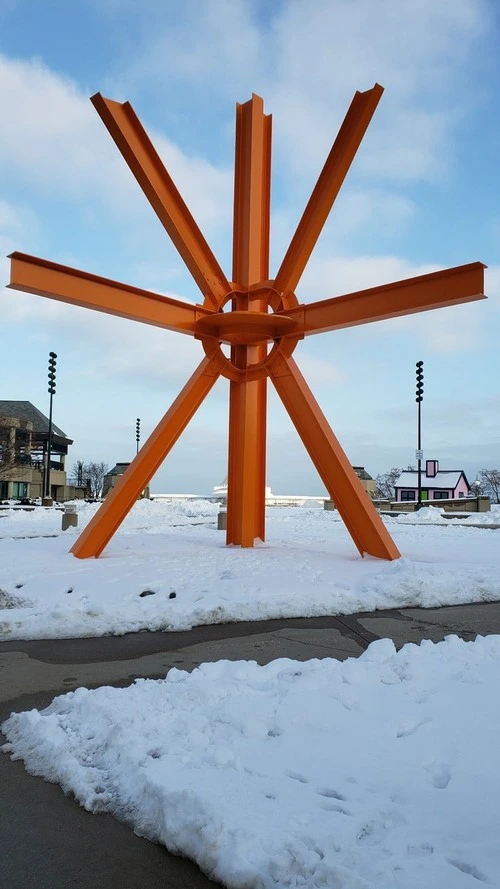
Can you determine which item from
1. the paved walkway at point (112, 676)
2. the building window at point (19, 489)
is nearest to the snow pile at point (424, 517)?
the paved walkway at point (112, 676)

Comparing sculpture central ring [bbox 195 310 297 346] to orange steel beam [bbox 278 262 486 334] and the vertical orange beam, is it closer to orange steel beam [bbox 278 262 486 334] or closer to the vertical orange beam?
orange steel beam [bbox 278 262 486 334]

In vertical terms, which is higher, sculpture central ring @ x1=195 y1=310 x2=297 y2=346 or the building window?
sculpture central ring @ x1=195 y1=310 x2=297 y2=346

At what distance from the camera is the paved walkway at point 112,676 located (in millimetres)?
2705

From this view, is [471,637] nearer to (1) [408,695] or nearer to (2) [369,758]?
(1) [408,695]

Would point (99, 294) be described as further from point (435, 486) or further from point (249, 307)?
point (435, 486)

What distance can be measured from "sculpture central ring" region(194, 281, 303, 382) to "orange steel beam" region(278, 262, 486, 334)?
1.19 ft

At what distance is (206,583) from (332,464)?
428 centimetres

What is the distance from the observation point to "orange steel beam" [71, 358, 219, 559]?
1152 cm

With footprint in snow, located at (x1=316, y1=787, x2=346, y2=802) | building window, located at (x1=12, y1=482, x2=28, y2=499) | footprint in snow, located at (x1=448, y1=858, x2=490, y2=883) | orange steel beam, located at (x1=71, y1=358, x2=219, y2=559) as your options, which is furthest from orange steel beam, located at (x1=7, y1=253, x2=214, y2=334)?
building window, located at (x1=12, y1=482, x2=28, y2=499)

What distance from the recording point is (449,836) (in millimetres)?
2676

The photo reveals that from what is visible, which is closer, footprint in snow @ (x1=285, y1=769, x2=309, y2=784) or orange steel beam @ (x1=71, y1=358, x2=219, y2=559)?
footprint in snow @ (x1=285, y1=769, x2=309, y2=784)

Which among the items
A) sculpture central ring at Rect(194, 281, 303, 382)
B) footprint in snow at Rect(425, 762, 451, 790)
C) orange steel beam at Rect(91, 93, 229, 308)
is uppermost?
orange steel beam at Rect(91, 93, 229, 308)

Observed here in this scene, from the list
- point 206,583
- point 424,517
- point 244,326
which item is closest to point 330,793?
Answer: point 206,583

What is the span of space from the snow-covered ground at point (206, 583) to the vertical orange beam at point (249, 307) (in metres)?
0.92
